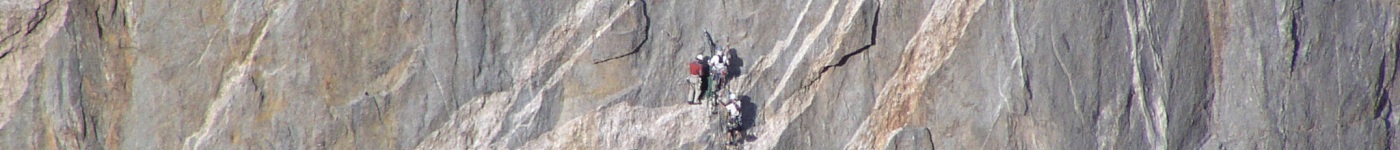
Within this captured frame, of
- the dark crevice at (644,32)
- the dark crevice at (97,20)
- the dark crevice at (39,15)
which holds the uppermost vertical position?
the dark crevice at (39,15)

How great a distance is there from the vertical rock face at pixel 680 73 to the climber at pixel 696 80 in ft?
0.17

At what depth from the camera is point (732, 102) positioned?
6.00 metres

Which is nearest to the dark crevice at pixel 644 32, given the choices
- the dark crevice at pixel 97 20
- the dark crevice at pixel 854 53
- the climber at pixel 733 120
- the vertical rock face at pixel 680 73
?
the vertical rock face at pixel 680 73

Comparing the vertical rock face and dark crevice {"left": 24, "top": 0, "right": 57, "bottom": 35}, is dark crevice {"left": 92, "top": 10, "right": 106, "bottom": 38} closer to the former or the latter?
the vertical rock face

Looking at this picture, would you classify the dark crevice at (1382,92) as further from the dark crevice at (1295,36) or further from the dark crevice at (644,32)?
the dark crevice at (644,32)

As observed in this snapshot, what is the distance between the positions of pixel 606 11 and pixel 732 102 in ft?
2.14

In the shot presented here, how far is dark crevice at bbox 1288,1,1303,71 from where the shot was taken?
582cm

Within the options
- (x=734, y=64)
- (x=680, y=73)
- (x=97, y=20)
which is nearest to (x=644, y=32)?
(x=680, y=73)

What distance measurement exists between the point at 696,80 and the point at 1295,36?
2342mm

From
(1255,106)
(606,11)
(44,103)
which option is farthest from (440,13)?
(1255,106)

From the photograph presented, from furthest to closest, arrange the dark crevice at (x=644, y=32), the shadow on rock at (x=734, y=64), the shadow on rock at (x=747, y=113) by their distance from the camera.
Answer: the shadow on rock at (x=747, y=113)
the shadow on rock at (x=734, y=64)
the dark crevice at (x=644, y=32)

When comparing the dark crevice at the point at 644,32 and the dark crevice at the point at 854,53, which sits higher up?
the dark crevice at the point at 644,32

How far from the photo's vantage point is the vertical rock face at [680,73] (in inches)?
220

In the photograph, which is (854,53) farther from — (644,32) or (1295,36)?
(1295,36)
